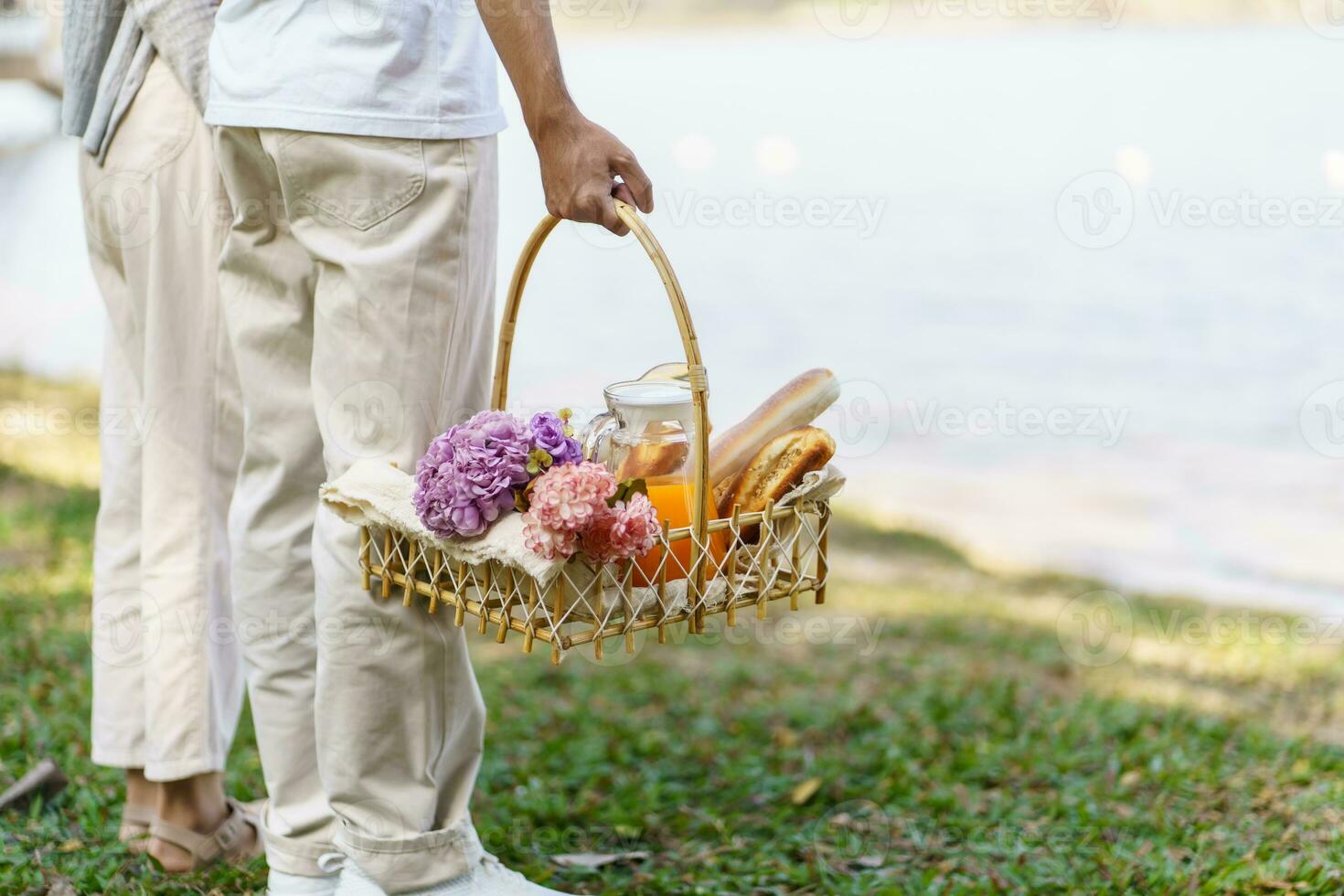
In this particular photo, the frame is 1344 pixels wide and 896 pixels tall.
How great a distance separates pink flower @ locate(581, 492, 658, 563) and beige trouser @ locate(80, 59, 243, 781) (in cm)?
→ 93

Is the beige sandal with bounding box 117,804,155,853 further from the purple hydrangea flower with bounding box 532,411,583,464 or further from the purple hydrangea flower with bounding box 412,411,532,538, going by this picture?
the purple hydrangea flower with bounding box 532,411,583,464

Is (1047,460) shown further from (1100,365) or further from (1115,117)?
(1115,117)

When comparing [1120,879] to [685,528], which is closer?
[685,528]

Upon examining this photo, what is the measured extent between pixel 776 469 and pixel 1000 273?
14.8 meters

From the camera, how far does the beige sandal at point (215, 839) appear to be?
2.26 meters

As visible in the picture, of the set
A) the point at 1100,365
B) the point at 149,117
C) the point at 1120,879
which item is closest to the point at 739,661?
the point at 1120,879

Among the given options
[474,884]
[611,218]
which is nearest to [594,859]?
[474,884]

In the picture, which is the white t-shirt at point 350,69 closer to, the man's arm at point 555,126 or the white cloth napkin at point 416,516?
the man's arm at point 555,126

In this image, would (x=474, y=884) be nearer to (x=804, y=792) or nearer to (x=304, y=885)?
(x=304, y=885)

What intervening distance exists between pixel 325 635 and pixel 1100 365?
452 inches

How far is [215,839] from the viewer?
229 centimetres

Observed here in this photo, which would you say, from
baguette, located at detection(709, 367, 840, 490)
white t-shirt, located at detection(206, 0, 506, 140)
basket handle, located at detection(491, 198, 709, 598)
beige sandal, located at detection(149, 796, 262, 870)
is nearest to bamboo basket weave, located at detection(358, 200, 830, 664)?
basket handle, located at detection(491, 198, 709, 598)

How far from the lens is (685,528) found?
5.47 ft

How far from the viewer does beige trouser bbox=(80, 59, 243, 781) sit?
2078 millimetres
